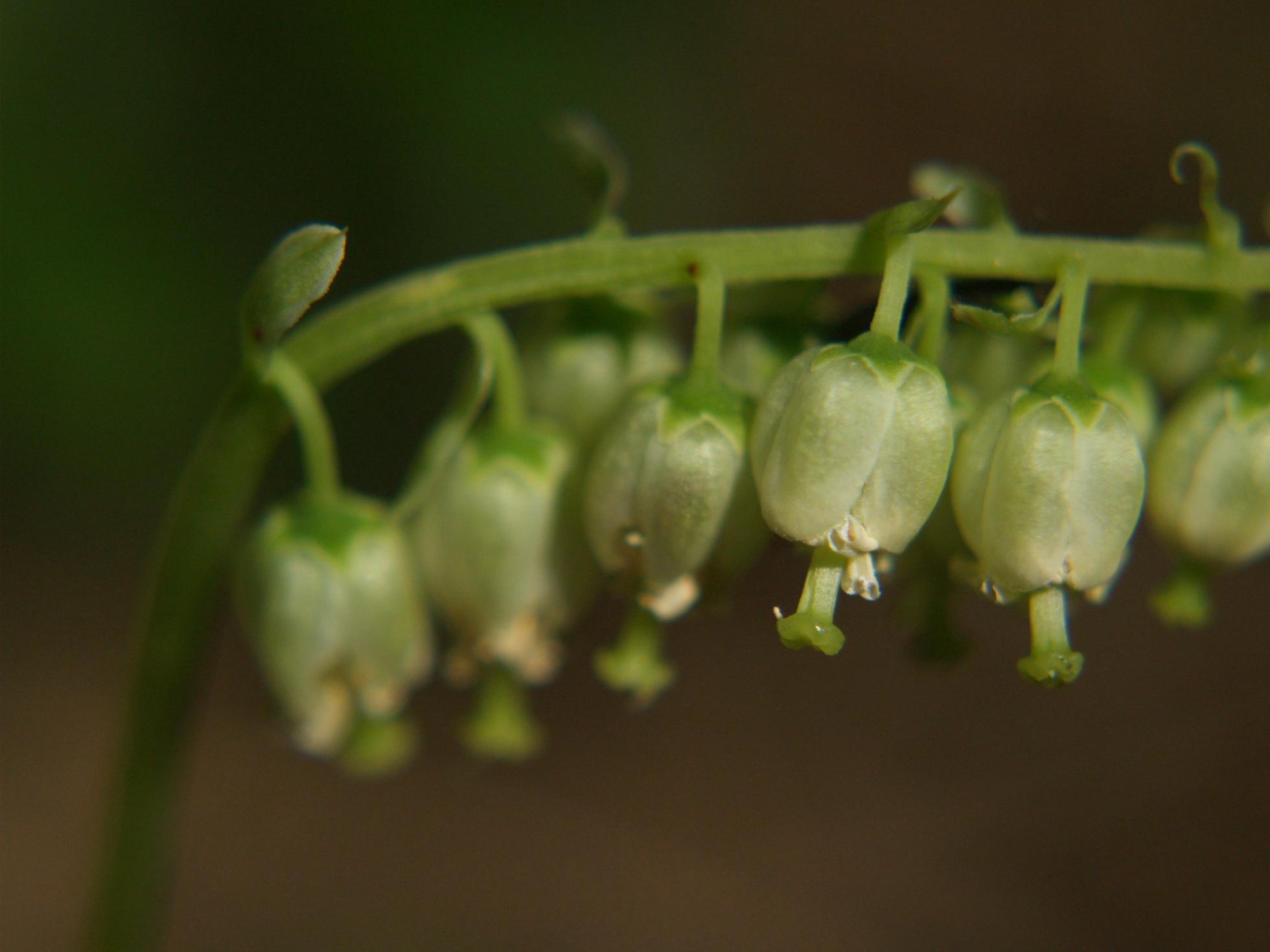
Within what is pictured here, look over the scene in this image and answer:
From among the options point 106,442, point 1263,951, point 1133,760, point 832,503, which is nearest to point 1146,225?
point 1133,760

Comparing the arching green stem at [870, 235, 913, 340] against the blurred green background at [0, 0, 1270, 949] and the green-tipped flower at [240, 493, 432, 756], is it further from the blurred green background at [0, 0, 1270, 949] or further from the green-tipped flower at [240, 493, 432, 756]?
the blurred green background at [0, 0, 1270, 949]

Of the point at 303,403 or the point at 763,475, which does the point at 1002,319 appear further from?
the point at 303,403

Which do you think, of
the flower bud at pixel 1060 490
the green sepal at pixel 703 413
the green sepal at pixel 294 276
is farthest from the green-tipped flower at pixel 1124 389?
the green sepal at pixel 294 276

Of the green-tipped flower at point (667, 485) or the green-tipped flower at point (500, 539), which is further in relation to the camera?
the green-tipped flower at point (500, 539)

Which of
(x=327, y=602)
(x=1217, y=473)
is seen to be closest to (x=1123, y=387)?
(x=1217, y=473)

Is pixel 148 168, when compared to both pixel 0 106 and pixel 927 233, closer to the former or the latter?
pixel 0 106

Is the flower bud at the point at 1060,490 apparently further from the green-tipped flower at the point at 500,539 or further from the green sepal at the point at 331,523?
the green sepal at the point at 331,523
